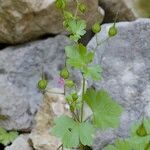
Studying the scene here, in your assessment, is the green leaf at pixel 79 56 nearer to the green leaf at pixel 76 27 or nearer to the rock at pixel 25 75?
the green leaf at pixel 76 27

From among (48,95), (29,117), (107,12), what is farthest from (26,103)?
(107,12)

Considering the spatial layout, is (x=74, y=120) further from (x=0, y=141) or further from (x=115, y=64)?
(x=0, y=141)

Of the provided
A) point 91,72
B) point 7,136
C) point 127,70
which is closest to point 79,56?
point 91,72

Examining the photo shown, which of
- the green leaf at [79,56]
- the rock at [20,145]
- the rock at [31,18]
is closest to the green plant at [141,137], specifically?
the green leaf at [79,56]

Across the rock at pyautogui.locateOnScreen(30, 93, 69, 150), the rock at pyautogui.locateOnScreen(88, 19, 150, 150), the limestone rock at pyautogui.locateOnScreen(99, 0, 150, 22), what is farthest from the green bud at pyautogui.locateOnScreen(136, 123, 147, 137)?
the limestone rock at pyautogui.locateOnScreen(99, 0, 150, 22)

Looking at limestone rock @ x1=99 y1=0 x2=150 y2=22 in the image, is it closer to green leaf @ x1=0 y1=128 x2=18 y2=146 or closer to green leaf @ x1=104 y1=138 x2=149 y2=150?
green leaf @ x1=0 y1=128 x2=18 y2=146
